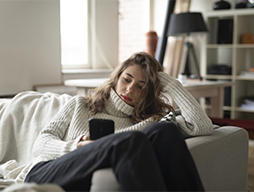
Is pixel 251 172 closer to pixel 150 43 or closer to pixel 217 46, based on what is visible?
pixel 150 43

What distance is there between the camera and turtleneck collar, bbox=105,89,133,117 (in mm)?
1629

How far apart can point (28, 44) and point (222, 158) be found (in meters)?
2.14

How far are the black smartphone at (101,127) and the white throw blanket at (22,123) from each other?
62cm

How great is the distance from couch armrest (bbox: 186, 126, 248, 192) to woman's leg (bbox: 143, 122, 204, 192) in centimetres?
16

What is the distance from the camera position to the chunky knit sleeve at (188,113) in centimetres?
148

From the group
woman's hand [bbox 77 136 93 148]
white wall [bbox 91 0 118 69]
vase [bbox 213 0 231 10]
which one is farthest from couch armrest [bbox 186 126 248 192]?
vase [bbox 213 0 231 10]

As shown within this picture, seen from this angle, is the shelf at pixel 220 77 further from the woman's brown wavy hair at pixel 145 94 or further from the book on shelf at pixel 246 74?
the woman's brown wavy hair at pixel 145 94

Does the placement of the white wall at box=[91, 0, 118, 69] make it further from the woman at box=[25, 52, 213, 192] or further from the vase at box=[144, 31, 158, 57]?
the woman at box=[25, 52, 213, 192]

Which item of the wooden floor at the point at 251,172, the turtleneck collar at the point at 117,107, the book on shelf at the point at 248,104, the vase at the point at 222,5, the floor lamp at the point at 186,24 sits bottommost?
the wooden floor at the point at 251,172

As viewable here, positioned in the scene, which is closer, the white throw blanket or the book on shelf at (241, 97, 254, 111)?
the white throw blanket

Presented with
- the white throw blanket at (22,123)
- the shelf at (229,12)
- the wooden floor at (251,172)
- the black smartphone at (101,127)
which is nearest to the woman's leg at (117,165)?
the black smartphone at (101,127)

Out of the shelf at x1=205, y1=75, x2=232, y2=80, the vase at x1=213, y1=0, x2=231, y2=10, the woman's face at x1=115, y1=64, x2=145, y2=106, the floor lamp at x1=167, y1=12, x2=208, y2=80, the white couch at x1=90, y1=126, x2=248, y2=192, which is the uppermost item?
the vase at x1=213, y1=0, x2=231, y2=10

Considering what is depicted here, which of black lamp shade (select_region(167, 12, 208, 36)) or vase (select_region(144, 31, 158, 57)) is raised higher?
black lamp shade (select_region(167, 12, 208, 36))

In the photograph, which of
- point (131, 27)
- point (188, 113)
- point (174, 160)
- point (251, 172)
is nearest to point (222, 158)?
point (188, 113)
